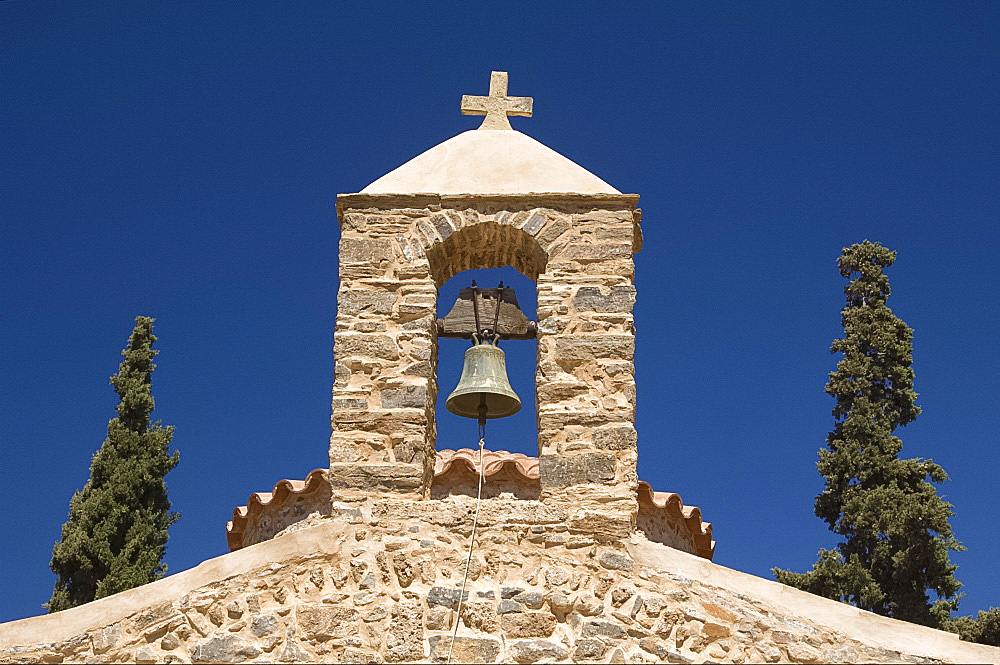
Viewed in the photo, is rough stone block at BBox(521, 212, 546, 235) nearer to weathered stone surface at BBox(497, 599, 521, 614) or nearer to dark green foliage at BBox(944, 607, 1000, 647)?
weathered stone surface at BBox(497, 599, 521, 614)

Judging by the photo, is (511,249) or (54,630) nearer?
(54,630)

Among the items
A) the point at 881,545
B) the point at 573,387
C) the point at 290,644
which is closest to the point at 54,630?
the point at 290,644

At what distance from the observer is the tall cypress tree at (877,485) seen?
9.83m

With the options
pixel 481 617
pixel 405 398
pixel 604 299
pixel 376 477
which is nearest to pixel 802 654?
pixel 481 617

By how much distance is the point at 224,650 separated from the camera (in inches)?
198

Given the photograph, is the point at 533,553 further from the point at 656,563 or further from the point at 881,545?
the point at 881,545

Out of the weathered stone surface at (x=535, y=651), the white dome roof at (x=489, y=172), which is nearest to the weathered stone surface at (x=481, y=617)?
the weathered stone surface at (x=535, y=651)

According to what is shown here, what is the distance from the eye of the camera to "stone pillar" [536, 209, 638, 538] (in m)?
5.54

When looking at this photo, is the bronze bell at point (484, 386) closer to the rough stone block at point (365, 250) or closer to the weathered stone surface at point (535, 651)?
the rough stone block at point (365, 250)

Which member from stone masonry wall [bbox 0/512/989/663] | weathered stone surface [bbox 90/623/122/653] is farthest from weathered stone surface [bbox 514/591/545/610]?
weathered stone surface [bbox 90/623/122/653]

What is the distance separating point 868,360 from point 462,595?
7.08 meters

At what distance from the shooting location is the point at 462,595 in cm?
521

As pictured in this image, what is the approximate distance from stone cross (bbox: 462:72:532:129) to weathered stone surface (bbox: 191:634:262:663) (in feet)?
11.5

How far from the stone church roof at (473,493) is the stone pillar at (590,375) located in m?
1.48
